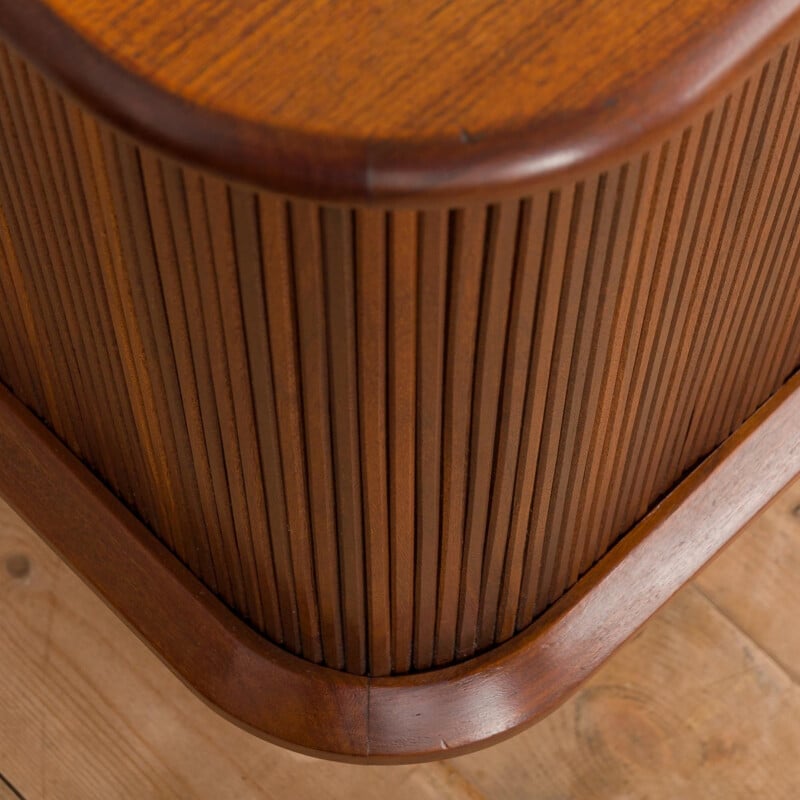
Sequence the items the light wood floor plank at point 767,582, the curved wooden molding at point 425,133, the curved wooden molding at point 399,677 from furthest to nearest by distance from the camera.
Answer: the light wood floor plank at point 767,582
the curved wooden molding at point 399,677
the curved wooden molding at point 425,133

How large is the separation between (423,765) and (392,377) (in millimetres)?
372

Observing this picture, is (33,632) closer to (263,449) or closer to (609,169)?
(263,449)

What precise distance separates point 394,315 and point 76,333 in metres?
0.22

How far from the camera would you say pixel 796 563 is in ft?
2.77

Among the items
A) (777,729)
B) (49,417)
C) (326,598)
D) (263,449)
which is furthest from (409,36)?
(777,729)

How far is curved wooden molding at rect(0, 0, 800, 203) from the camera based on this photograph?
381mm

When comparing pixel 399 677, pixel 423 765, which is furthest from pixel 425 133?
→ pixel 423 765

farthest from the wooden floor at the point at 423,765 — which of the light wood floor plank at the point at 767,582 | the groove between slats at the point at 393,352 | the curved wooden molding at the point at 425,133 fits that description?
the curved wooden molding at the point at 425,133

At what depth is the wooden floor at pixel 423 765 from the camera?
771 millimetres

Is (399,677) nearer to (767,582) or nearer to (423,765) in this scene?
(423,765)

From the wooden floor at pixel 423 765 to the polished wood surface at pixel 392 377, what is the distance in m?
0.08

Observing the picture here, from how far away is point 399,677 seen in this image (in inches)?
26.7

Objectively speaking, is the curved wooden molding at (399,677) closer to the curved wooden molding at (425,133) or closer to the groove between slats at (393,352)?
the groove between slats at (393,352)

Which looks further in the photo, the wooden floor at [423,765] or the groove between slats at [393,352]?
the wooden floor at [423,765]
